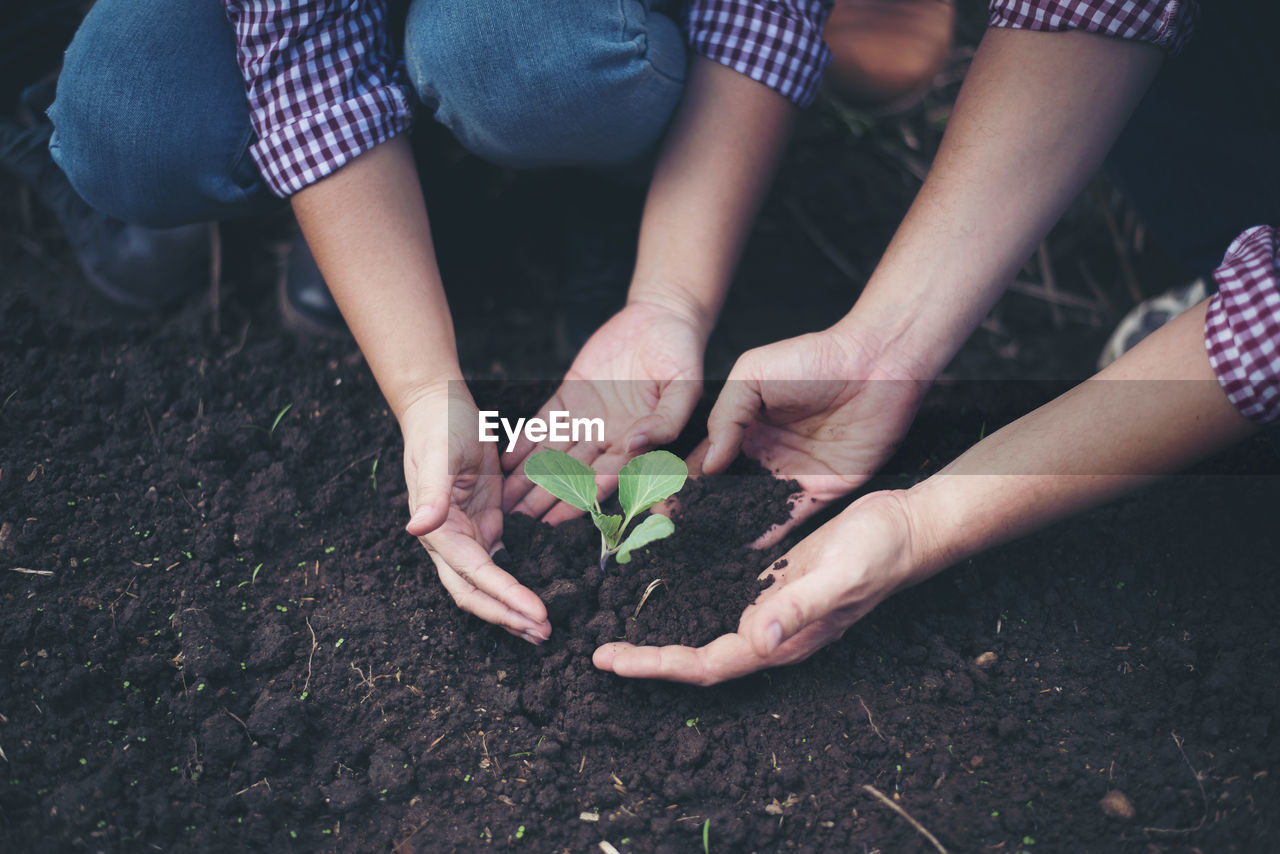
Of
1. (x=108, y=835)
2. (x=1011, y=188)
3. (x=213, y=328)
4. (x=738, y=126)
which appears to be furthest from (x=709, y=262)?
(x=108, y=835)

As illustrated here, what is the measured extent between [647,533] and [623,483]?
0.14m

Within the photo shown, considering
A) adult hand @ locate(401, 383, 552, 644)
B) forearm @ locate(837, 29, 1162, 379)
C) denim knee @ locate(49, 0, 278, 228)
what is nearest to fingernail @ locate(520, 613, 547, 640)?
adult hand @ locate(401, 383, 552, 644)

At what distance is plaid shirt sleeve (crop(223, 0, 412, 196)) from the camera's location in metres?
1.56

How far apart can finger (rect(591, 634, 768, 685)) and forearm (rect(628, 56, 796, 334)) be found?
84cm

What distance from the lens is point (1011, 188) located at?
160 cm

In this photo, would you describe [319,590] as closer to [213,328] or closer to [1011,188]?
[213,328]

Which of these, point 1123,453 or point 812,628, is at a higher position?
point 1123,453

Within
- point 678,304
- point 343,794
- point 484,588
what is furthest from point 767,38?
point 343,794

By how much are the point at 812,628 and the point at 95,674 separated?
133 centimetres

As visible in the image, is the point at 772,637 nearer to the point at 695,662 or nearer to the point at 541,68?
the point at 695,662

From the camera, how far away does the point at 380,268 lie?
5.53 ft

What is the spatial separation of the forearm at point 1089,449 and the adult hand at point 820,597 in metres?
0.05

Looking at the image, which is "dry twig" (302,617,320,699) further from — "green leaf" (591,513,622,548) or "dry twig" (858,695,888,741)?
"dry twig" (858,695,888,741)

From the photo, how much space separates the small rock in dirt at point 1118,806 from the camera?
1288 mm
